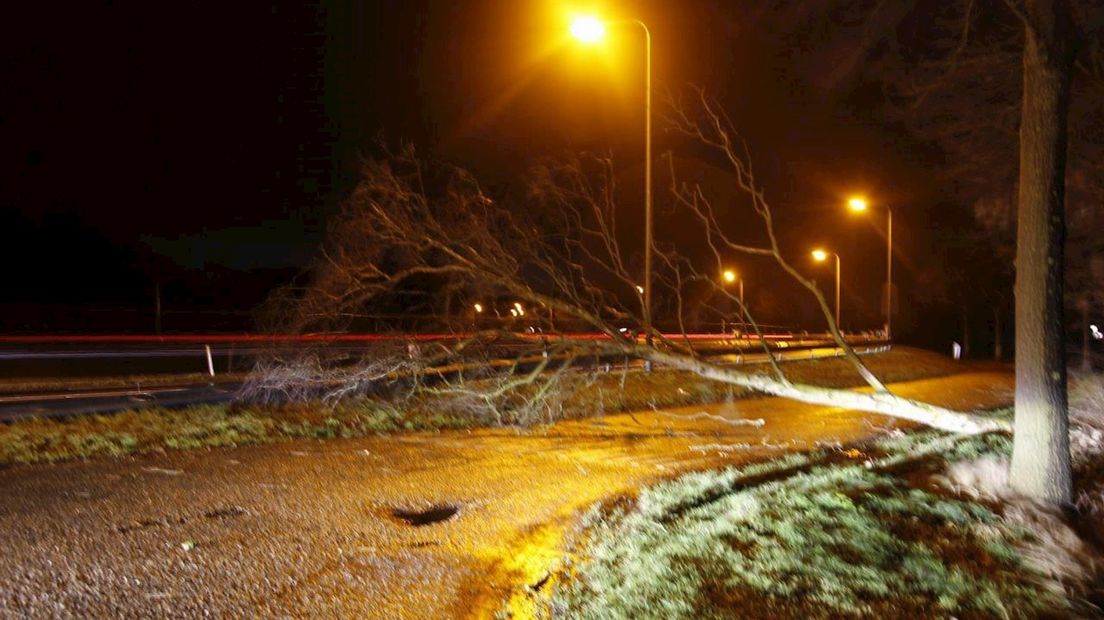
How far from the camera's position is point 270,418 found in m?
12.2

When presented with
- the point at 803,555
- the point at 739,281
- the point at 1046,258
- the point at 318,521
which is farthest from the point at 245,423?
the point at 739,281

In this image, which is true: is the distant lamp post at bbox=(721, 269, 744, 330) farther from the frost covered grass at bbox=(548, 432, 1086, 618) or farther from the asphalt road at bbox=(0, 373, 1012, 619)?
the frost covered grass at bbox=(548, 432, 1086, 618)

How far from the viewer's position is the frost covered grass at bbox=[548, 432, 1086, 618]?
16.9 ft

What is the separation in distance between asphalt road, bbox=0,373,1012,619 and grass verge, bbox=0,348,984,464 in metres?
0.51

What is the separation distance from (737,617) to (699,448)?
6.70 meters

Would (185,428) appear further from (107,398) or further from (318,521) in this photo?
(318,521)

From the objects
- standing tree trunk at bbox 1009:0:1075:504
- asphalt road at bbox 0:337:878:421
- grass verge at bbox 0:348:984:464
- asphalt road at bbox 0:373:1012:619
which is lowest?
asphalt road at bbox 0:373:1012:619

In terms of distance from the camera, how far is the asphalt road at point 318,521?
5.36 meters

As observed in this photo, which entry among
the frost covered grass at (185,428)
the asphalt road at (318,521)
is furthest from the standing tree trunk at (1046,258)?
the frost covered grass at (185,428)

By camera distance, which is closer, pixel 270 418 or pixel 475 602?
pixel 475 602

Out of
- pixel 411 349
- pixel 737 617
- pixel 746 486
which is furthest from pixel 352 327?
pixel 737 617

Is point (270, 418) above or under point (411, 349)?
under

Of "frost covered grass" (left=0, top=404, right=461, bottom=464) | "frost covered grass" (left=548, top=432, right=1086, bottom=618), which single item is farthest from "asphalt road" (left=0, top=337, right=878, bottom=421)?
"frost covered grass" (left=548, top=432, right=1086, bottom=618)

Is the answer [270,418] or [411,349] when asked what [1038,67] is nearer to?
[411,349]
